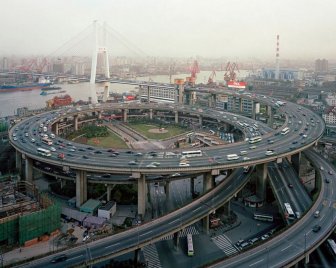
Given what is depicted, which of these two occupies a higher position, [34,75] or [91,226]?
[34,75]

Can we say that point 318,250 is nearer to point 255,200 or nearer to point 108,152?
point 255,200

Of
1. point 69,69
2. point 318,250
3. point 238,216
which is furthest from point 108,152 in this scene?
point 69,69

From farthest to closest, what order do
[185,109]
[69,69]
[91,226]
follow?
1. [69,69]
2. [185,109]
3. [91,226]

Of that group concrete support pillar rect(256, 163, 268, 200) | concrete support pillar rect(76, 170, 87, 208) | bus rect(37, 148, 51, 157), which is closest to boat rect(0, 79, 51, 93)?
bus rect(37, 148, 51, 157)

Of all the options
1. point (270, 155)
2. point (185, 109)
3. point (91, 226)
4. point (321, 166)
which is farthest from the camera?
point (185, 109)

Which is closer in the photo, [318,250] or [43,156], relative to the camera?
[318,250]

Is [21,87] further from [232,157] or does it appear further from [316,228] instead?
[316,228]
